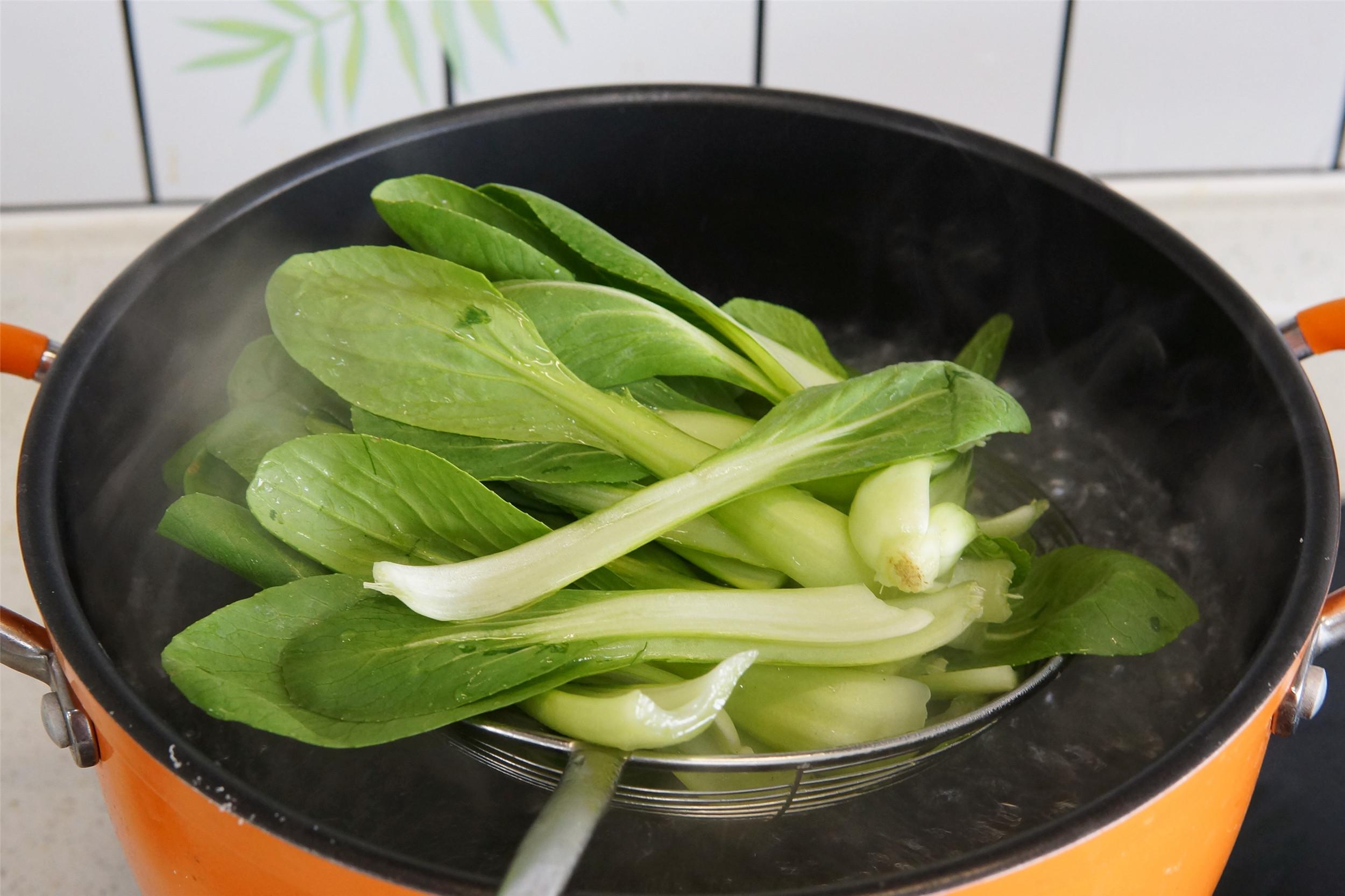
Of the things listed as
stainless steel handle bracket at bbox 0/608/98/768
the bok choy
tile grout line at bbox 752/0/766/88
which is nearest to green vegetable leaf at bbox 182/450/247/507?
the bok choy

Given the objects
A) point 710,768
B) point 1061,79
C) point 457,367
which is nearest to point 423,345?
point 457,367

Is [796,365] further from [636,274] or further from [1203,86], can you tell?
[1203,86]

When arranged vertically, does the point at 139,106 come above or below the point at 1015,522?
above

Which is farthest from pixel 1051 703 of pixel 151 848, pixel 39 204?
pixel 39 204

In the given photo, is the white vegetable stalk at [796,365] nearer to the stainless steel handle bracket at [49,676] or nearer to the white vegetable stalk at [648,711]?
the white vegetable stalk at [648,711]

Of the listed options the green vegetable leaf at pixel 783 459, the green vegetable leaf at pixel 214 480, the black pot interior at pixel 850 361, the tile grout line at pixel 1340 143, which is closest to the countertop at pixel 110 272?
the tile grout line at pixel 1340 143

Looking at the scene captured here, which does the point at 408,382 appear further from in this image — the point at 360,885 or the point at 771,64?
the point at 771,64
